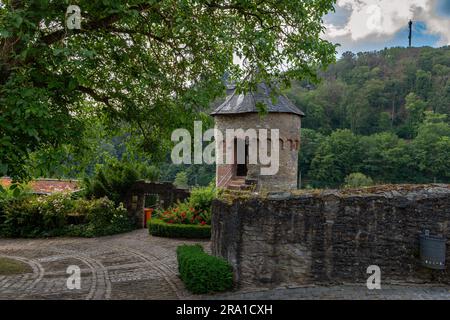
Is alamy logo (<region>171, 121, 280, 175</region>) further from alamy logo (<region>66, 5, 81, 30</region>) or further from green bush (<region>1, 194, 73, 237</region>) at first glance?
alamy logo (<region>66, 5, 81, 30</region>)

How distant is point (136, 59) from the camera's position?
8.11 m

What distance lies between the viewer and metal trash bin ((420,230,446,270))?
7078 millimetres

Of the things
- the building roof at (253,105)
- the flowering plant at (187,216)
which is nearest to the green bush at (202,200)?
the flowering plant at (187,216)

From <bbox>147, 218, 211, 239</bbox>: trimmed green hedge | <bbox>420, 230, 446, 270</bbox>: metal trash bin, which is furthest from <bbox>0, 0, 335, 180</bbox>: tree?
<bbox>147, 218, 211, 239</bbox>: trimmed green hedge

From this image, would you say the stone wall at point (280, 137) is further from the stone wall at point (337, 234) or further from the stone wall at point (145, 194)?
the stone wall at point (337, 234)

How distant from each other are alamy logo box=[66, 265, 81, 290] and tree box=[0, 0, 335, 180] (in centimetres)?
326

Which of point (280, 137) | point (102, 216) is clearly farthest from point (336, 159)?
point (102, 216)

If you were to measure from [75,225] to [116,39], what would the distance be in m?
10.9

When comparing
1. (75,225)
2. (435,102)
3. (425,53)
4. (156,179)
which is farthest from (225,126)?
(425,53)

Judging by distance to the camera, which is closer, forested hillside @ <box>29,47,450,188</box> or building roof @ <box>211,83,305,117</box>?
building roof @ <box>211,83,305,117</box>

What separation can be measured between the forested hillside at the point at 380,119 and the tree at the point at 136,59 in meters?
32.4

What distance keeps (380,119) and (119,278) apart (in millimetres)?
74822

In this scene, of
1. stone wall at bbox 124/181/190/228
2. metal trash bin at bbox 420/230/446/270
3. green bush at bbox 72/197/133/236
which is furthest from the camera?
stone wall at bbox 124/181/190/228

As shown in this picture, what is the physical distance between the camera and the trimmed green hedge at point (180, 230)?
46.3 feet
